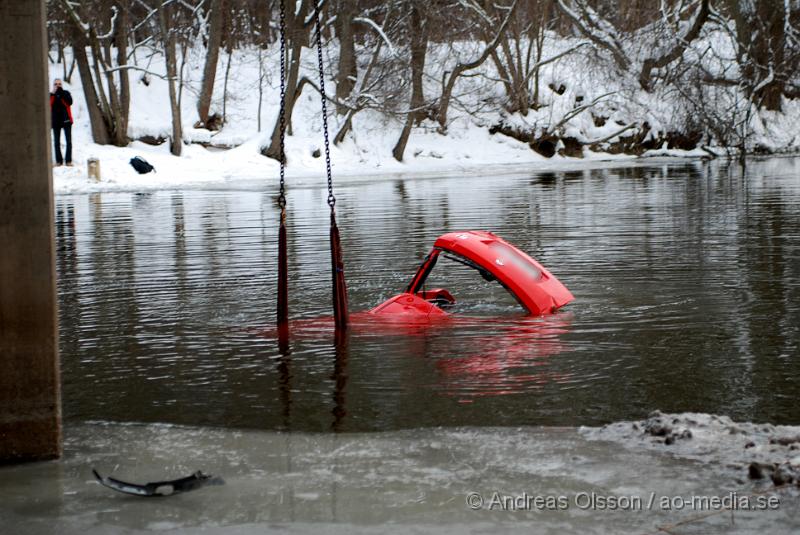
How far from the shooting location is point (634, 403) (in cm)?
696

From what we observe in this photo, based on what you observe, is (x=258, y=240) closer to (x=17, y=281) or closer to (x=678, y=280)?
(x=678, y=280)

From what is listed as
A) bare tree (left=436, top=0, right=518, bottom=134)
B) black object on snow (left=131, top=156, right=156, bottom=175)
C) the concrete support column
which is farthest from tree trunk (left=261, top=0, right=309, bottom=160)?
the concrete support column

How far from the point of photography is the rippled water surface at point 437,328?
7.11 meters

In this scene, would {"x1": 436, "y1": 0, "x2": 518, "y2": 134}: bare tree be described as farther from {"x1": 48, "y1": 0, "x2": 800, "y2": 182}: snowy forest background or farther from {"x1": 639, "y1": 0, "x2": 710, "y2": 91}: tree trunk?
{"x1": 639, "y1": 0, "x2": 710, "y2": 91}: tree trunk

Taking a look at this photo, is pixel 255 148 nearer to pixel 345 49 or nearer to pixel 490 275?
pixel 345 49

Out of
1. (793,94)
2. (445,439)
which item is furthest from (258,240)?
(793,94)

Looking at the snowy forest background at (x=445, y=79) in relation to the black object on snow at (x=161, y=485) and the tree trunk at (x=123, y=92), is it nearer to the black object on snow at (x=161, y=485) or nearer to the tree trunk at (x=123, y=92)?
the tree trunk at (x=123, y=92)

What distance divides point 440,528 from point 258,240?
1352cm

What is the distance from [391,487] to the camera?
5.22 meters

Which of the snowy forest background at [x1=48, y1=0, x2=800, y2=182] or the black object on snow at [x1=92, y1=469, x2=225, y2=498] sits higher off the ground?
the snowy forest background at [x1=48, y1=0, x2=800, y2=182]

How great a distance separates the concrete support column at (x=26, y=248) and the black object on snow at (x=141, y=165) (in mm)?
32723

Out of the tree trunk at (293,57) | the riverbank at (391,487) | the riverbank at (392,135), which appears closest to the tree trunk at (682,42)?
the riverbank at (392,135)

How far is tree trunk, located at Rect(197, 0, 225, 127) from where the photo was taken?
44.2 meters

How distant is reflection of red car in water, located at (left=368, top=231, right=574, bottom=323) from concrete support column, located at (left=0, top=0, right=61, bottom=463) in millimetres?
4256
